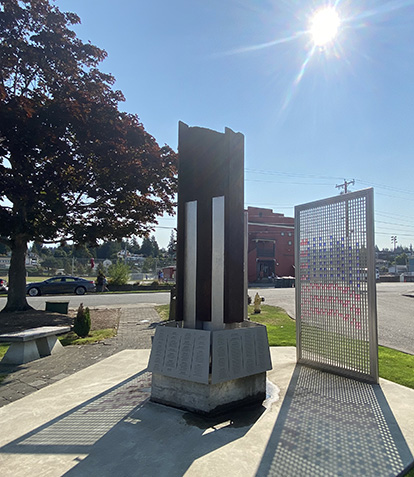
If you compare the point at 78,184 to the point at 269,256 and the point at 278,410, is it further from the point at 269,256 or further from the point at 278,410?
the point at 269,256

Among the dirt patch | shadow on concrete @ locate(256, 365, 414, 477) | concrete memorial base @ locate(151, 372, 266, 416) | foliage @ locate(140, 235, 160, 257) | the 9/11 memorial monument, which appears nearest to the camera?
shadow on concrete @ locate(256, 365, 414, 477)

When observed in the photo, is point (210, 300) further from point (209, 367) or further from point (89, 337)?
point (89, 337)

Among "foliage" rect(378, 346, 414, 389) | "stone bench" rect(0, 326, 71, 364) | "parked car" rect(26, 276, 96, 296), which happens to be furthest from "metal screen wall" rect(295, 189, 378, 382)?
"parked car" rect(26, 276, 96, 296)

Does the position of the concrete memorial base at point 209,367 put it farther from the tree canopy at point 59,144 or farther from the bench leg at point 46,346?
the tree canopy at point 59,144

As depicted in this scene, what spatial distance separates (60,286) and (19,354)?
18005mm

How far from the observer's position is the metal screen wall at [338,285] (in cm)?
457

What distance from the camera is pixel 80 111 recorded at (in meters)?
9.88

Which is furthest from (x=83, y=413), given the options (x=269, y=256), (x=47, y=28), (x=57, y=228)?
(x=269, y=256)

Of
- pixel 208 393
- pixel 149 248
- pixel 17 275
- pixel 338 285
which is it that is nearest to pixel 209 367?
pixel 208 393

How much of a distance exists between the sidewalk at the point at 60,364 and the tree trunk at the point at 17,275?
494 cm

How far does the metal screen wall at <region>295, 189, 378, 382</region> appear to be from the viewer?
4.57 meters

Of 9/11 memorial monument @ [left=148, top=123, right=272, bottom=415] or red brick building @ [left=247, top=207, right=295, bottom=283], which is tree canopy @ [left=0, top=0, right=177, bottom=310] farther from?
red brick building @ [left=247, top=207, right=295, bottom=283]

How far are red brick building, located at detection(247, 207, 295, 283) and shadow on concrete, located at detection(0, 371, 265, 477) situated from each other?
128ft

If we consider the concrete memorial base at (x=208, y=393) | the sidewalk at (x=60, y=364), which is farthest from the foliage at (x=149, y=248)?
the concrete memorial base at (x=208, y=393)
